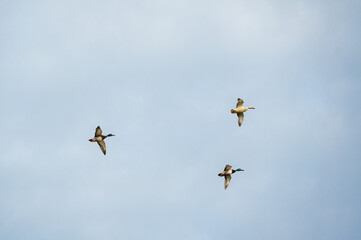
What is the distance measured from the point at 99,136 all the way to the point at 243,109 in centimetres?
2227

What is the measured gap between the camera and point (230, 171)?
9212 cm

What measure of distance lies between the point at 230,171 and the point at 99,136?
20528 mm

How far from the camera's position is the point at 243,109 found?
9375 cm

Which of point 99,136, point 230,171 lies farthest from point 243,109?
point 99,136

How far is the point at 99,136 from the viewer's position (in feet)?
308

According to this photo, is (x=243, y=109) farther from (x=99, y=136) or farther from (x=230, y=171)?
(x=99, y=136)

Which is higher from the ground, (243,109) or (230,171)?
(243,109)

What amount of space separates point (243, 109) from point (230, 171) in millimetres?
9646
